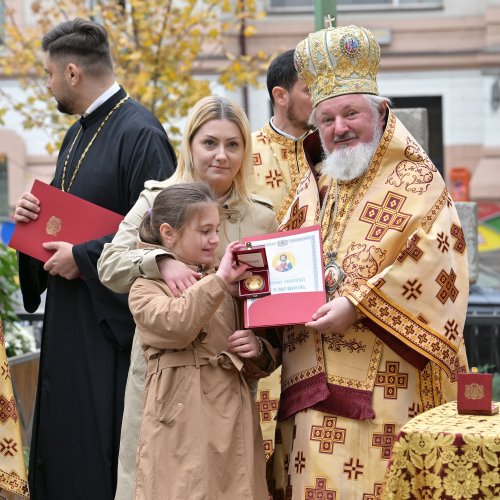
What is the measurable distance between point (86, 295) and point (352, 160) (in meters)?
1.58

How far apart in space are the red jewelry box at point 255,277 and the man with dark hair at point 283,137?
1208mm

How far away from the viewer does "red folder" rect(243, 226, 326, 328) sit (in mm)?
4590

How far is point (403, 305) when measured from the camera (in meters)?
4.59

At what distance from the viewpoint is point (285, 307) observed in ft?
15.2

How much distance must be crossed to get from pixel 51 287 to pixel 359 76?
1.85m

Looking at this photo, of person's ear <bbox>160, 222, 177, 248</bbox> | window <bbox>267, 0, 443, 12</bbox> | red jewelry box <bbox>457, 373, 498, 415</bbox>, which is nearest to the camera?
red jewelry box <bbox>457, 373, 498, 415</bbox>

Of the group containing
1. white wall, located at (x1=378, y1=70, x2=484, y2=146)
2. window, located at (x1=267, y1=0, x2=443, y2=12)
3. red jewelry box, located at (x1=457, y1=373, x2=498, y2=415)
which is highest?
window, located at (x1=267, y1=0, x2=443, y2=12)

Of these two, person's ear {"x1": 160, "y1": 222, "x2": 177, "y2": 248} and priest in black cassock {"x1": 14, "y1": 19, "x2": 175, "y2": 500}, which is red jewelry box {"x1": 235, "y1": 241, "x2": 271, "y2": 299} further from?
priest in black cassock {"x1": 14, "y1": 19, "x2": 175, "y2": 500}

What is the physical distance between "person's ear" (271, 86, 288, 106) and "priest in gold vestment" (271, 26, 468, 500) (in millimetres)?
1211

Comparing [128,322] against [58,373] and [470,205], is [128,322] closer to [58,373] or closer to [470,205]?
[58,373]

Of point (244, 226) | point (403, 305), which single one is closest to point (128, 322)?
point (244, 226)

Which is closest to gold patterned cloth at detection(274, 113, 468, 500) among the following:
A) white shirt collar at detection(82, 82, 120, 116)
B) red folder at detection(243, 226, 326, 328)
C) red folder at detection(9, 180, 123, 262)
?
red folder at detection(243, 226, 326, 328)

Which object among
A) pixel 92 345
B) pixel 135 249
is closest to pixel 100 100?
pixel 92 345

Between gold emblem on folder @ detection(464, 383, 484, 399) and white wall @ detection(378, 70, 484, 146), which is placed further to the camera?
white wall @ detection(378, 70, 484, 146)
